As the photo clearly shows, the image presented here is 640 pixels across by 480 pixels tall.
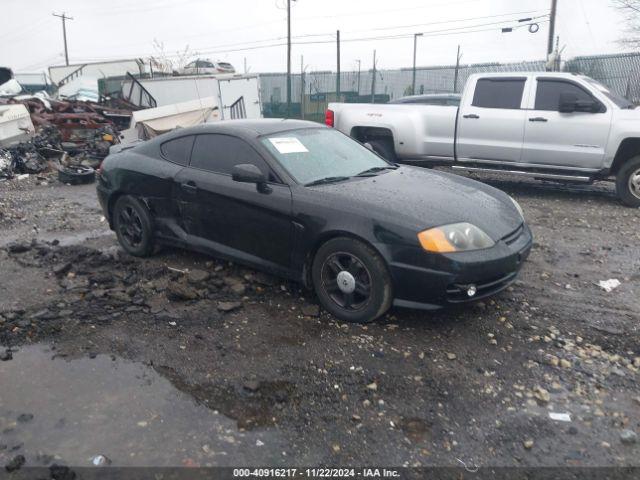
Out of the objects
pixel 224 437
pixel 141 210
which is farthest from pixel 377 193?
pixel 141 210

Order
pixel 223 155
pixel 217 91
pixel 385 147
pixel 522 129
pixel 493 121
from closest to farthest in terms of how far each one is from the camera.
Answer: pixel 223 155, pixel 522 129, pixel 493 121, pixel 385 147, pixel 217 91

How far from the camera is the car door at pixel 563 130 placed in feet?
25.1

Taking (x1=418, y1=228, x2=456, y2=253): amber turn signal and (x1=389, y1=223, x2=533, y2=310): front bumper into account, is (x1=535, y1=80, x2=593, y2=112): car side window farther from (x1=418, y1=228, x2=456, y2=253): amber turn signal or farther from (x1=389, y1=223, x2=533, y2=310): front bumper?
(x1=418, y1=228, x2=456, y2=253): amber turn signal

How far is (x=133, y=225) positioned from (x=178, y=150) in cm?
100

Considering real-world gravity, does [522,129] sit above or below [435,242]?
above

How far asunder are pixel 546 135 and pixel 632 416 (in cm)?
590

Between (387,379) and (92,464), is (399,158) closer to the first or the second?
(387,379)

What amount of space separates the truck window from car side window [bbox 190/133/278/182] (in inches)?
207

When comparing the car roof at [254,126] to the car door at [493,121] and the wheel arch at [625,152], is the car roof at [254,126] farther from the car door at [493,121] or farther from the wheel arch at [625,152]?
the wheel arch at [625,152]

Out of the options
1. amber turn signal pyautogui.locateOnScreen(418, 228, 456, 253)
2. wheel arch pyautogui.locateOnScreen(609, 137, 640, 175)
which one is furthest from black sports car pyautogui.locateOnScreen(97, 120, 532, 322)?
wheel arch pyautogui.locateOnScreen(609, 137, 640, 175)

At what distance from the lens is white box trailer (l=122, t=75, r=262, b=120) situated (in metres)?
17.8

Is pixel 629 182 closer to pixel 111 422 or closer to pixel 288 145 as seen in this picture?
pixel 288 145

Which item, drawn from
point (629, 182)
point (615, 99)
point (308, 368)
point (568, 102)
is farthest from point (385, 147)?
point (308, 368)

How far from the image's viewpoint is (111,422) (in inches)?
115
